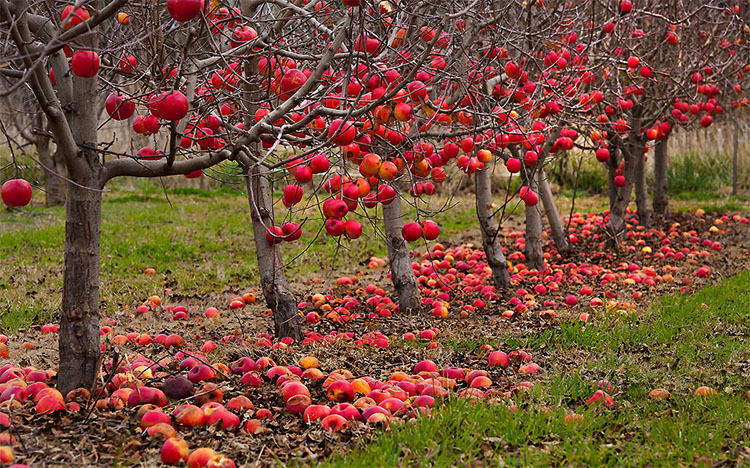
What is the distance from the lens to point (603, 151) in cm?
595

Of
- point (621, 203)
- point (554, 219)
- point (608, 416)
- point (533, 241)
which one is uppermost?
point (621, 203)

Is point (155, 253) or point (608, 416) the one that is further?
point (155, 253)

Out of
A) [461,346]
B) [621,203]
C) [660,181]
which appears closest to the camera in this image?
[461,346]

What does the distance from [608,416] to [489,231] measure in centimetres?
299

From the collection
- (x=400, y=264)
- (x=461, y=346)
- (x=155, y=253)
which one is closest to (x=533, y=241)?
(x=400, y=264)

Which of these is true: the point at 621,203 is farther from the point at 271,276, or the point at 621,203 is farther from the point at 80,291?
the point at 80,291

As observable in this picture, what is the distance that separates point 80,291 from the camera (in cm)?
271

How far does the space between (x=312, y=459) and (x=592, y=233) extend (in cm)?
695

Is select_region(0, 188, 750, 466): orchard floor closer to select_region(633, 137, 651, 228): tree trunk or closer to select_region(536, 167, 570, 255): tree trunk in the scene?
select_region(536, 167, 570, 255): tree trunk

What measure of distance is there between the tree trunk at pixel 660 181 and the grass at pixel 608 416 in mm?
5424

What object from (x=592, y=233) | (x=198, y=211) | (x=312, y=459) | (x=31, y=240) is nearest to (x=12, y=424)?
(x=312, y=459)

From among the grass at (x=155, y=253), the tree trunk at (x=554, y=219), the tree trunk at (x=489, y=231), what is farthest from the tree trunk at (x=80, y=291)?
the tree trunk at (x=554, y=219)

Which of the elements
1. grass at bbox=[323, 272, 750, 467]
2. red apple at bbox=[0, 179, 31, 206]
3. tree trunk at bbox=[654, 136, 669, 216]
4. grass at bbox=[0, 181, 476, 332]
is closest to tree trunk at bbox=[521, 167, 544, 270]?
grass at bbox=[0, 181, 476, 332]

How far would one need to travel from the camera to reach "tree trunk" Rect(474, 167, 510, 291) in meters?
5.55
